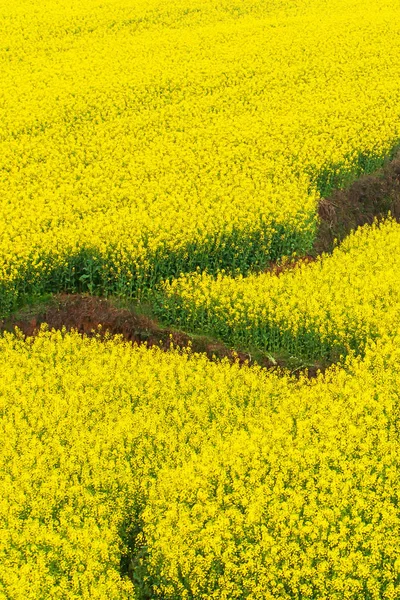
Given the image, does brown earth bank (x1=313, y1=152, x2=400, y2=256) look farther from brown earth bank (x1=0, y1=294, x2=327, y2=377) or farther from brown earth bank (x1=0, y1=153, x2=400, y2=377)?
brown earth bank (x1=0, y1=294, x2=327, y2=377)

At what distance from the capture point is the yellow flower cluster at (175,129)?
47.8 ft

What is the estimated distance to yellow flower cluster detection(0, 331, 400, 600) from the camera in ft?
25.2

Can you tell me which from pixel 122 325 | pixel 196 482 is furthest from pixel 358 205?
pixel 196 482

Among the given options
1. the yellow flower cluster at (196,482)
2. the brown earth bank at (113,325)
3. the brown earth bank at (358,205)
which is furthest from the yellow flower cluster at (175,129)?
the yellow flower cluster at (196,482)

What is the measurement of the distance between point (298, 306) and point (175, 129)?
779 centimetres

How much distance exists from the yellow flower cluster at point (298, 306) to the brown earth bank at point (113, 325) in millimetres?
287

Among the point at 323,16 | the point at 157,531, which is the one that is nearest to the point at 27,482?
the point at 157,531

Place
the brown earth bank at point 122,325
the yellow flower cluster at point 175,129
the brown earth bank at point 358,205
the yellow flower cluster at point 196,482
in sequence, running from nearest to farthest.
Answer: the yellow flower cluster at point 196,482
the brown earth bank at point 122,325
the yellow flower cluster at point 175,129
the brown earth bank at point 358,205

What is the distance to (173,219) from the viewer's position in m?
15.0

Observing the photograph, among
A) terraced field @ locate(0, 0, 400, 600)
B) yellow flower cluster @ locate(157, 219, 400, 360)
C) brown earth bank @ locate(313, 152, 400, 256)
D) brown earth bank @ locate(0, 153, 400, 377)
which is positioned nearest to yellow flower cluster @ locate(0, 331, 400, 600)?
terraced field @ locate(0, 0, 400, 600)

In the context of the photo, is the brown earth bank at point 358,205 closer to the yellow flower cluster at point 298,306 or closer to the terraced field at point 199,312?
the terraced field at point 199,312

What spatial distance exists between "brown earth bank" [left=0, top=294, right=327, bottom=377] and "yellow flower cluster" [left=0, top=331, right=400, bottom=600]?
4.77 feet

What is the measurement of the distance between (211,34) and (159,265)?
13.6 meters

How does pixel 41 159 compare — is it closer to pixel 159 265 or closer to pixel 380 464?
pixel 159 265
